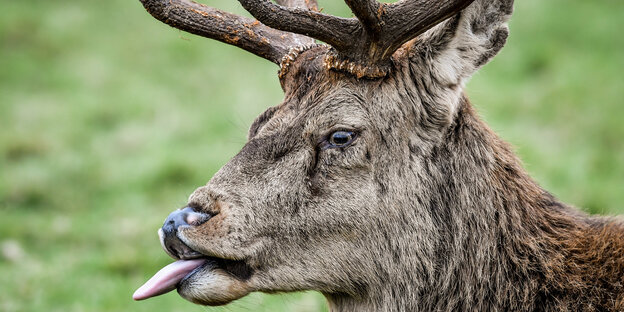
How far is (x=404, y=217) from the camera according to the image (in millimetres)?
3842

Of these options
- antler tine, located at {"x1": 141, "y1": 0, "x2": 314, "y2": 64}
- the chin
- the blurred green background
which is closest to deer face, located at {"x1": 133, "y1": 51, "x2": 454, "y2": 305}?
the chin

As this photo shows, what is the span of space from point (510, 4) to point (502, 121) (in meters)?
5.62

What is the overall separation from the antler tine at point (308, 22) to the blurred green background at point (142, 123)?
2.44 m

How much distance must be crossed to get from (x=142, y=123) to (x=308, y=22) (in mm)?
6447

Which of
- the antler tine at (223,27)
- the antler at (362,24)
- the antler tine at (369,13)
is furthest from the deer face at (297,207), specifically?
the antler tine at (223,27)

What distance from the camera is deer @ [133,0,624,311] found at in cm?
376

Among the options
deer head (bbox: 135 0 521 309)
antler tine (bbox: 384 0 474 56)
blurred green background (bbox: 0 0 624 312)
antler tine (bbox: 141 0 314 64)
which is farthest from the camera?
blurred green background (bbox: 0 0 624 312)

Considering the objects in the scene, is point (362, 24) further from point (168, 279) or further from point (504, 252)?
point (168, 279)

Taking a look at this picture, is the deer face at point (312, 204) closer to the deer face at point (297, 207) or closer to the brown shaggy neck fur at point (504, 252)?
the deer face at point (297, 207)

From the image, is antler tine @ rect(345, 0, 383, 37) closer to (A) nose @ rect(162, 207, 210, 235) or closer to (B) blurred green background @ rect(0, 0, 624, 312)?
(A) nose @ rect(162, 207, 210, 235)

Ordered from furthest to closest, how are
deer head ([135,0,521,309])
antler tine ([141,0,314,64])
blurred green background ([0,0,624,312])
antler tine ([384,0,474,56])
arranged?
blurred green background ([0,0,624,312]) < antler tine ([141,0,314,64]) < deer head ([135,0,521,309]) < antler tine ([384,0,474,56])

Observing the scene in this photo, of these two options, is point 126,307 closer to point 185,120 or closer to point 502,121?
point 185,120

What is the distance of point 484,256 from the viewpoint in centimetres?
385

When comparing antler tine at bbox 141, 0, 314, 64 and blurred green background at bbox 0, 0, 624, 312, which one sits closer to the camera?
antler tine at bbox 141, 0, 314, 64
